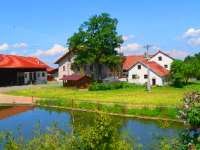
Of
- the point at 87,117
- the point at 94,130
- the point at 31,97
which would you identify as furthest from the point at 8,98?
the point at 94,130

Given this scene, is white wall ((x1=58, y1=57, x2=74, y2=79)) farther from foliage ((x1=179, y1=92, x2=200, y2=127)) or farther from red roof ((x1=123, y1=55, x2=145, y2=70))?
foliage ((x1=179, y1=92, x2=200, y2=127))

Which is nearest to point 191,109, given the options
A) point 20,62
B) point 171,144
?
point 171,144

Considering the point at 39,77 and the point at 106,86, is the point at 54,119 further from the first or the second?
the point at 39,77

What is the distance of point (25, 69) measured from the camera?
78.2 metres

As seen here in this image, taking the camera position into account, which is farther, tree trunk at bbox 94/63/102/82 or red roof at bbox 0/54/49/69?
tree trunk at bbox 94/63/102/82

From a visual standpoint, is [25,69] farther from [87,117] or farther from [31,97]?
[87,117]

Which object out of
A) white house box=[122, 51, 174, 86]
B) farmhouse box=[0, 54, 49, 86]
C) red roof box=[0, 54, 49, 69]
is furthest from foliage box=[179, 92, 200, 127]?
red roof box=[0, 54, 49, 69]

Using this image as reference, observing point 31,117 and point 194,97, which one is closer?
point 194,97

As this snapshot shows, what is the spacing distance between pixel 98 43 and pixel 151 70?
10.0 meters

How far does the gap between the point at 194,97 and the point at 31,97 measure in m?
45.6

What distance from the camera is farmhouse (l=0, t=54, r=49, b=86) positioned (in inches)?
2950

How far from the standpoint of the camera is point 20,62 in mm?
78688

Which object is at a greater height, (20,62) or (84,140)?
(20,62)

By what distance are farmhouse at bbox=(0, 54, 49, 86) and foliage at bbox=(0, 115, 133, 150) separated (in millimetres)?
61100
